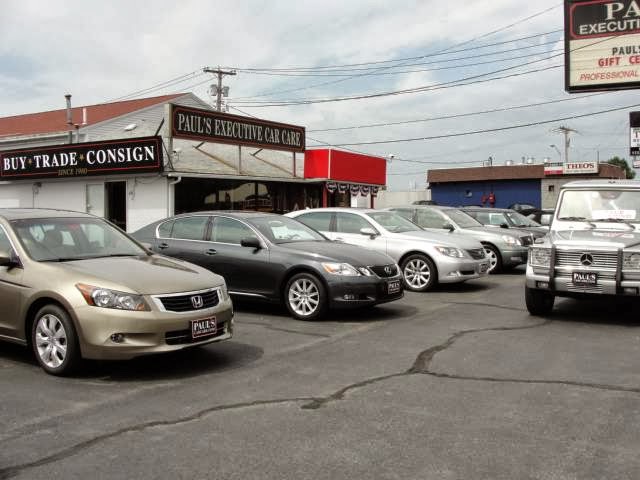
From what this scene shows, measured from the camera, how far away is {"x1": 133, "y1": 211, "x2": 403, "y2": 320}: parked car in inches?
343

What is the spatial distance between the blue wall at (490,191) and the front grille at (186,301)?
4617 centimetres

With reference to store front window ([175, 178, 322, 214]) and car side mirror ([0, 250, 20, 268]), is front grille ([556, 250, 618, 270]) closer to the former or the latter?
car side mirror ([0, 250, 20, 268])

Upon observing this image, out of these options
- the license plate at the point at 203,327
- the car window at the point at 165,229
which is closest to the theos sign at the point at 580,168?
the car window at the point at 165,229

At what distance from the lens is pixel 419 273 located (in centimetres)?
1204

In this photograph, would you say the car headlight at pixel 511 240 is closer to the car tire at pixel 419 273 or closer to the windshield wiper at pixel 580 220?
Answer: the car tire at pixel 419 273

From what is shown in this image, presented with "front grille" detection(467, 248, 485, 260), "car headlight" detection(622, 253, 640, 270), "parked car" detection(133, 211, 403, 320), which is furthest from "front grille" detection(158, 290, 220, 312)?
"front grille" detection(467, 248, 485, 260)

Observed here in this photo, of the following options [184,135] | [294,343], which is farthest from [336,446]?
[184,135]

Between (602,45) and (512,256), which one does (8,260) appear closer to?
(512,256)

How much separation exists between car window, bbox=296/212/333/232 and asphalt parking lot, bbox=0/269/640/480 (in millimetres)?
4660

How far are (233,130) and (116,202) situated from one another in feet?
14.3

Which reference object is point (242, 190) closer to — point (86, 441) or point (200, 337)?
point (200, 337)

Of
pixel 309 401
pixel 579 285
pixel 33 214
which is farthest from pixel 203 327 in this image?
pixel 579 285

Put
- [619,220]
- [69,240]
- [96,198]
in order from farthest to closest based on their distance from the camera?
[96,198] < [619,220] < [69,240]

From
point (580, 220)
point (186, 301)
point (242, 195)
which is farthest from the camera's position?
point (242, 195)
